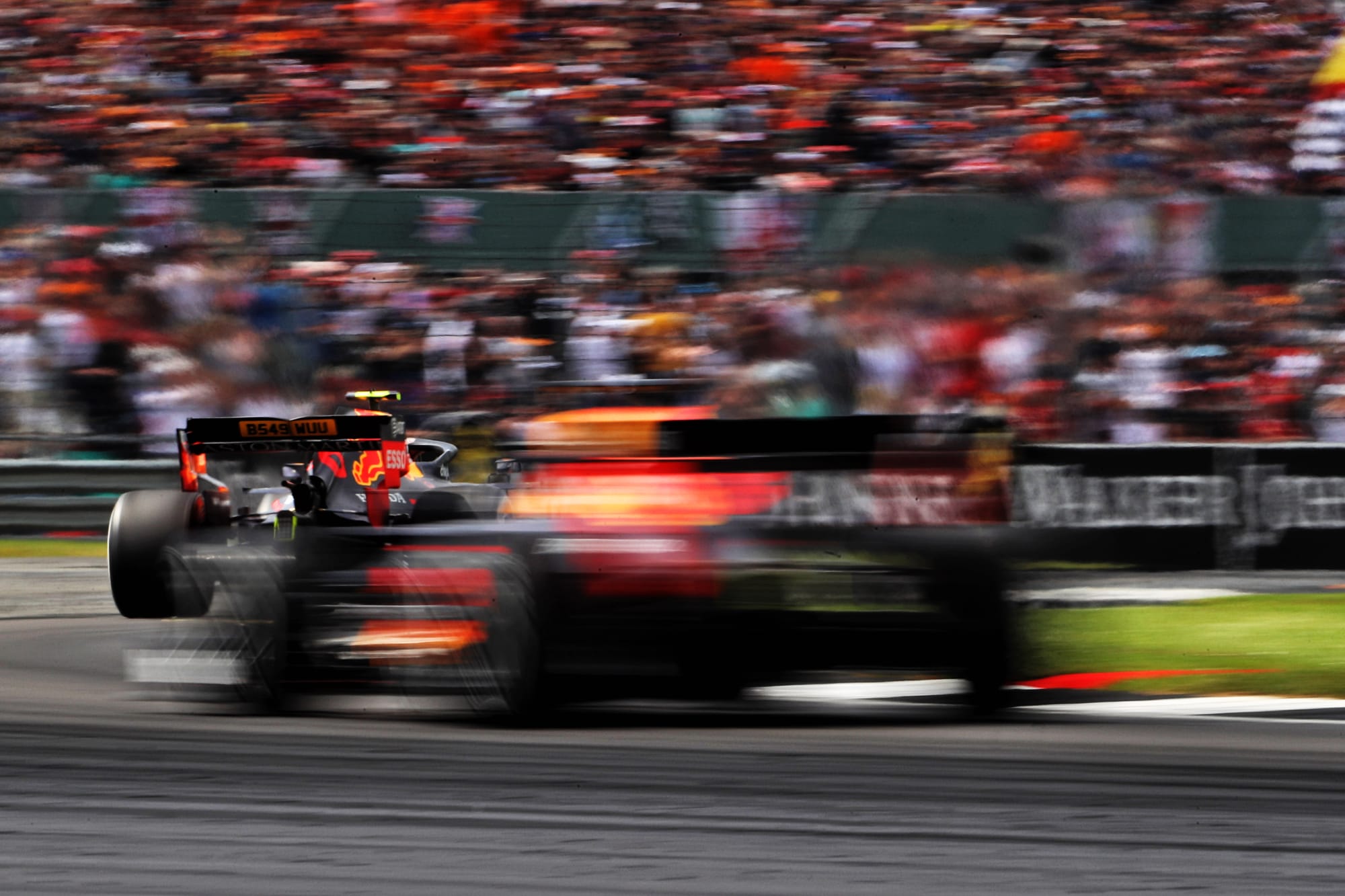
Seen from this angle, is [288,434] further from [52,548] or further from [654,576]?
[52,548]

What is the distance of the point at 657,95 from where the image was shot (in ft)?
50.4

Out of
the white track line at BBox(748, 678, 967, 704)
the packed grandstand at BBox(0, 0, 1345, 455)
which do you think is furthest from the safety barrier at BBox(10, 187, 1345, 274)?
the white track line at BBox(748, 678, 967, 704)

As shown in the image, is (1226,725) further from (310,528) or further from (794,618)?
(310,528)

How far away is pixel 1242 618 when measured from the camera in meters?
9.04

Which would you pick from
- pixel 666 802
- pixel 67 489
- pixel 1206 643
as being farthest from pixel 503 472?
pixel 67 489

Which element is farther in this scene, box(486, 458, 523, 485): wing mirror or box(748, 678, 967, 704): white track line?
box(486, 458, 523, 485): wing mirror

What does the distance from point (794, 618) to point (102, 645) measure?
12.3 ft

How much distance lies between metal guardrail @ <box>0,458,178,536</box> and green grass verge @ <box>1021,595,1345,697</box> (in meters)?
6.90

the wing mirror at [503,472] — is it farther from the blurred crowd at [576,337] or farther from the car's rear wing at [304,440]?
the blurred crowd at [576,337]

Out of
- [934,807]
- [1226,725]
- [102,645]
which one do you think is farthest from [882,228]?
[934,807]

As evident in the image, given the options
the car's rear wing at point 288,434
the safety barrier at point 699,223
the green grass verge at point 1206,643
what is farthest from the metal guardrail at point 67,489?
the green grass verge at point 1206,643

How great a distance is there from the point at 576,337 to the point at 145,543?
7.21 m

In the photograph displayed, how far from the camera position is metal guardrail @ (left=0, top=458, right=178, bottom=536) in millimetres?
13273

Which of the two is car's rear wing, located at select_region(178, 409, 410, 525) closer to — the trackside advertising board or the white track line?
the white track line
